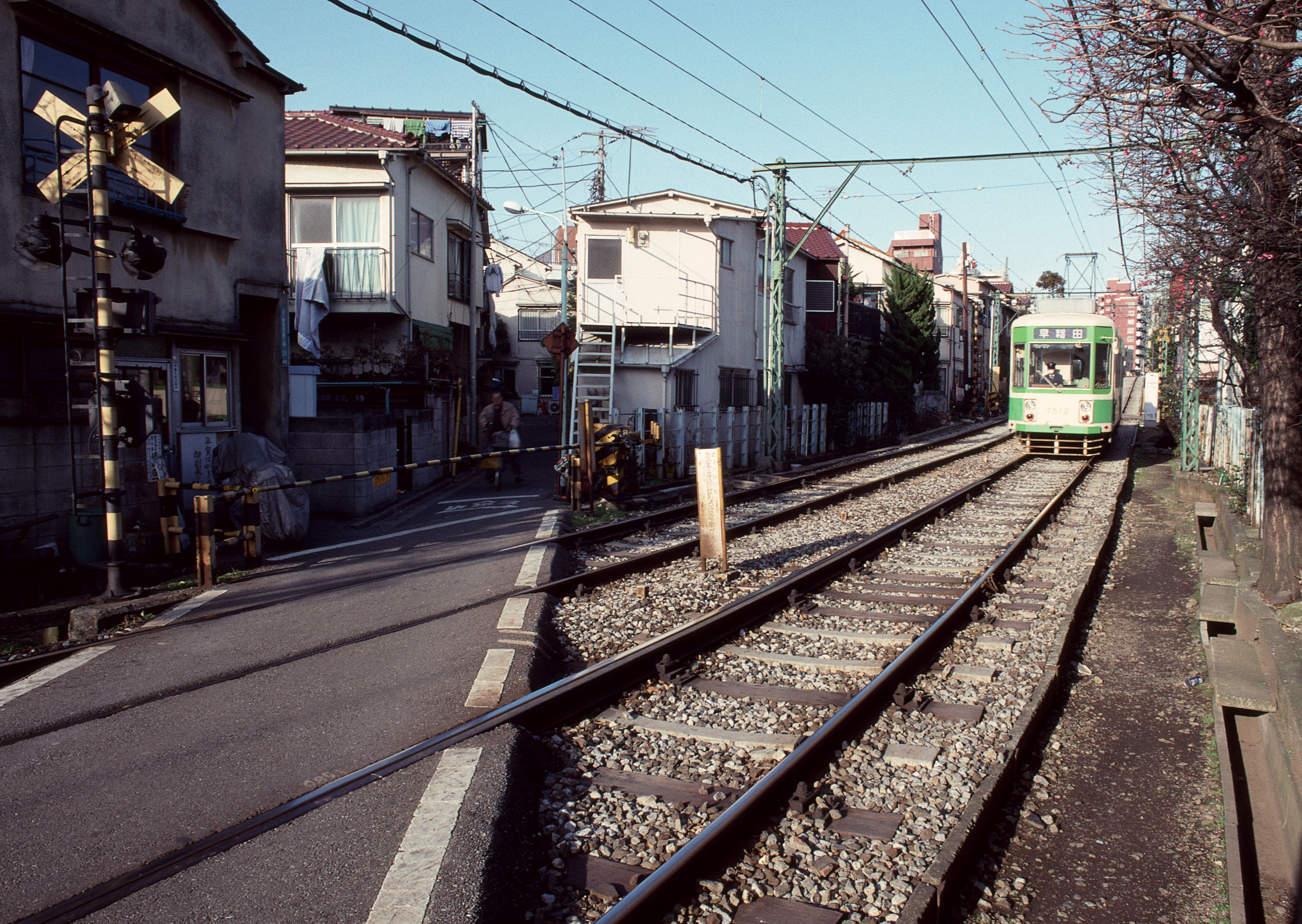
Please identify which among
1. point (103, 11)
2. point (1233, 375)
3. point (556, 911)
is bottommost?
Result: point (556, 911)

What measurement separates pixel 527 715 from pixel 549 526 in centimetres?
705

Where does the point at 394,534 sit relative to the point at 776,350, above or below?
below

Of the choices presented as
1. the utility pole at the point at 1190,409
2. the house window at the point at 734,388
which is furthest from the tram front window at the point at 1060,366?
the house window at the point at 734,388

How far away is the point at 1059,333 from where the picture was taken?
21.7 m

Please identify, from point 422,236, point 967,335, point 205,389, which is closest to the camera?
point 205,389

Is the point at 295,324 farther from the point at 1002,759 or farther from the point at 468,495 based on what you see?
the point at 1002,759

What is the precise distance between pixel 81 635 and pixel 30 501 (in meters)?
2.87

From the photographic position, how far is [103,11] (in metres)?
10.6

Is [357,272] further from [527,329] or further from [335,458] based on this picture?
[527,329]

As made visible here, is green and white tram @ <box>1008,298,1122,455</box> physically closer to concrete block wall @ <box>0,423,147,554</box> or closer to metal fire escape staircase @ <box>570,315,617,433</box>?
metal fire escape staircase @ <box>570,315,617,433</box>

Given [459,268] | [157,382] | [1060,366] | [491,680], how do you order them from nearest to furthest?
[491,680] → [157,382] → [1060,366] → [459,268]

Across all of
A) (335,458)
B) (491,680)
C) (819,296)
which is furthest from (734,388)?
(491,680)

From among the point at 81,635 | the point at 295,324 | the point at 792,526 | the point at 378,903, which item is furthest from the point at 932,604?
the point at 295,324

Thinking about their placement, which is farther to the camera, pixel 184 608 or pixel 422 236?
pixel 422 236
